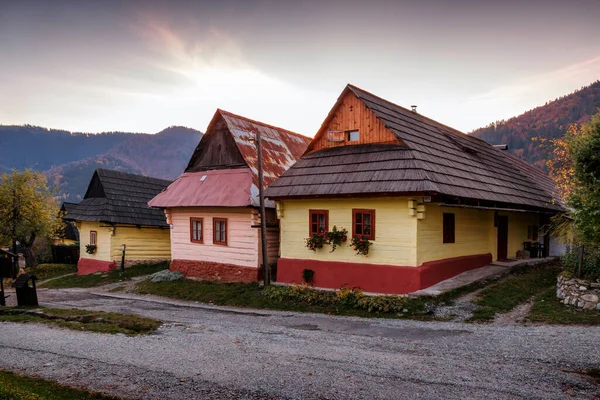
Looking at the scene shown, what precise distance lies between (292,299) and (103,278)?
12.5 metres

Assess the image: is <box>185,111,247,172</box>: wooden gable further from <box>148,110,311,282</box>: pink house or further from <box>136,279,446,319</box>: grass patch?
<box>136,279,446,319</box>: grass patch

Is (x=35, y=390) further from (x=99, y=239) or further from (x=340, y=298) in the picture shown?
(x=99, y=239)

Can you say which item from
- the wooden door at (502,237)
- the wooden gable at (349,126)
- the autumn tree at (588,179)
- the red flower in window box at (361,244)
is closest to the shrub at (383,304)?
the red flower in window box at (361,244)

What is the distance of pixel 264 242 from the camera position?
15.9 m

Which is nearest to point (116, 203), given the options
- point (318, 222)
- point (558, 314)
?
point (318, 222)

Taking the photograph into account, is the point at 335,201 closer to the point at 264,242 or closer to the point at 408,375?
the point at 264,242

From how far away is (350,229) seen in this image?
14.6m

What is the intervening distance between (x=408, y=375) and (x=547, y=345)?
3.19 m

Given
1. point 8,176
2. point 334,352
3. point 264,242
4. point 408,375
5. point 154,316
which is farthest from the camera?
point 8,176

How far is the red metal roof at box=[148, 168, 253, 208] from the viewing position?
57.8ft

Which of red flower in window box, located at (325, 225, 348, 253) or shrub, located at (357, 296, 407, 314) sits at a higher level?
red flower in window box, located at (325, 225, 348, 253)

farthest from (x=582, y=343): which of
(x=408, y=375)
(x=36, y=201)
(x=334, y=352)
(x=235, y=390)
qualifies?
(x=36, y=201)

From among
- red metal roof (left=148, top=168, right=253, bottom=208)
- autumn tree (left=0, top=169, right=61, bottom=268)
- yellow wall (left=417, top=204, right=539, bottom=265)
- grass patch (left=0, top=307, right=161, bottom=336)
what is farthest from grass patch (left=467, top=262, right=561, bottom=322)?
autumn tree (left=0, top=169, right=61, bottom=268)

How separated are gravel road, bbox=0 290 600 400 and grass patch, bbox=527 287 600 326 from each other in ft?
1.92
